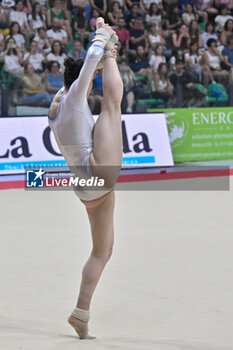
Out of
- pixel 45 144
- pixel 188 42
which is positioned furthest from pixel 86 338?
pixel 188 42

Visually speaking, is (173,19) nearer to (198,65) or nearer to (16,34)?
(198,65)

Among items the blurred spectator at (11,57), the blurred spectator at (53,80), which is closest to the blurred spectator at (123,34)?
the blurred spectator at (11,57)

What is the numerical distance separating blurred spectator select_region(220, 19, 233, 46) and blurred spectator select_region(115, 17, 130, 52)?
274cm

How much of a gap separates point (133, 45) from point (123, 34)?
368 millimetres

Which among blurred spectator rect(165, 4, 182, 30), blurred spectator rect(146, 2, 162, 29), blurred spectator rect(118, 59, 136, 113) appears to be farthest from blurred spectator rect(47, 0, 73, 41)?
blurred spectator rect(165, 4, 182, 30)

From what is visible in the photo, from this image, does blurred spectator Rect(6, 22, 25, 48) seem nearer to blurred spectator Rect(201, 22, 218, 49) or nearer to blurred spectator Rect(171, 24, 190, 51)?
blurred spectator Rect(171, 24, 190, 51)

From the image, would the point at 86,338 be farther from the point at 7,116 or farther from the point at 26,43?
the point at 26,43

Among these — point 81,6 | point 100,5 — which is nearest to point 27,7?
point 81,6

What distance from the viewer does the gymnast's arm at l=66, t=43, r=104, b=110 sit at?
5227 millimetres

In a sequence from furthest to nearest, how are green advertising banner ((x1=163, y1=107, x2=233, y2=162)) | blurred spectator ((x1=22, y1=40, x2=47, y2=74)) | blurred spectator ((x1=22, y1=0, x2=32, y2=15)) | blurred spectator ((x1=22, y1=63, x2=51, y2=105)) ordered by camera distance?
1. blurred spectator ((x1=22, y1=0, x2=32, y2=15))
2. blurred spectator ((x1=22, y1=40, x2=47, y2=74))
3. green advertising banner ((x1=163, y1=107, x2=233, y2=162))
4. blurred spectator ((x1=22, y1=63, x2=51, y2=105))

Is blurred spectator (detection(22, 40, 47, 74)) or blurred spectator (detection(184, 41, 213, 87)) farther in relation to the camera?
blurred spectator (detection(184, 41, 213, 87))

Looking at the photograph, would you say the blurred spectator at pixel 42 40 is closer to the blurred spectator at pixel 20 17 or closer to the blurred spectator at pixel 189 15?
the blurred spectator at pixel 20 17

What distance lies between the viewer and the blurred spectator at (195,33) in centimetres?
2042

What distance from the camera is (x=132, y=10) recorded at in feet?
67.5
